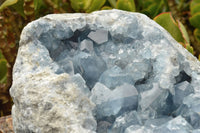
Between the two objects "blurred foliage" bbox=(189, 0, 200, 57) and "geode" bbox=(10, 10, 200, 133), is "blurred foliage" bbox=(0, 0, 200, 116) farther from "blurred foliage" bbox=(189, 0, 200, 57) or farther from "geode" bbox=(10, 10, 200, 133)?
"geode" bbox=(10, 10, 200, 133)

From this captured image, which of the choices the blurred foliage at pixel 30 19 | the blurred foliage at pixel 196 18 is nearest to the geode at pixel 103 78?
the blurred foliage at pixel 30 19

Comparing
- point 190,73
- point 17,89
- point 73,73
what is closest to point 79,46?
point 73,73

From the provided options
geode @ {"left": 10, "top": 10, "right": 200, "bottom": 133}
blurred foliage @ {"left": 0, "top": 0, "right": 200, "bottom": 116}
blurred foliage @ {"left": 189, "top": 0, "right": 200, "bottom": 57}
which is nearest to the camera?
geode @ {"left": 10, "top": 10, "right": 200, "bottom": 133}

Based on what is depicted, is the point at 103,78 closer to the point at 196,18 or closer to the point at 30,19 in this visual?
the point at 30,19

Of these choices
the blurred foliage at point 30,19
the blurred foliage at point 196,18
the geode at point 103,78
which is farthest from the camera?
the blurred foliage at point 196,18

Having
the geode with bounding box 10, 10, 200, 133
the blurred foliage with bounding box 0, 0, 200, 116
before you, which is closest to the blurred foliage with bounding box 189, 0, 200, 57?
the blurred foliage with bounding box 0, 0, 200, 116

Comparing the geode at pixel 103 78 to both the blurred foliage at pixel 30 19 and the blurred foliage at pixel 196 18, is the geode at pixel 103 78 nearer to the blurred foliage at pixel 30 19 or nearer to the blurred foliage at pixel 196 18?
the blurred foliage at pixel 30 19

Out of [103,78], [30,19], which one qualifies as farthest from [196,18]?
[103,78]

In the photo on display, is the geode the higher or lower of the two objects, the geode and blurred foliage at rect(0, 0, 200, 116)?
the higher

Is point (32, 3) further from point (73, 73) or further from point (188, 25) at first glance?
point (188, 25)
